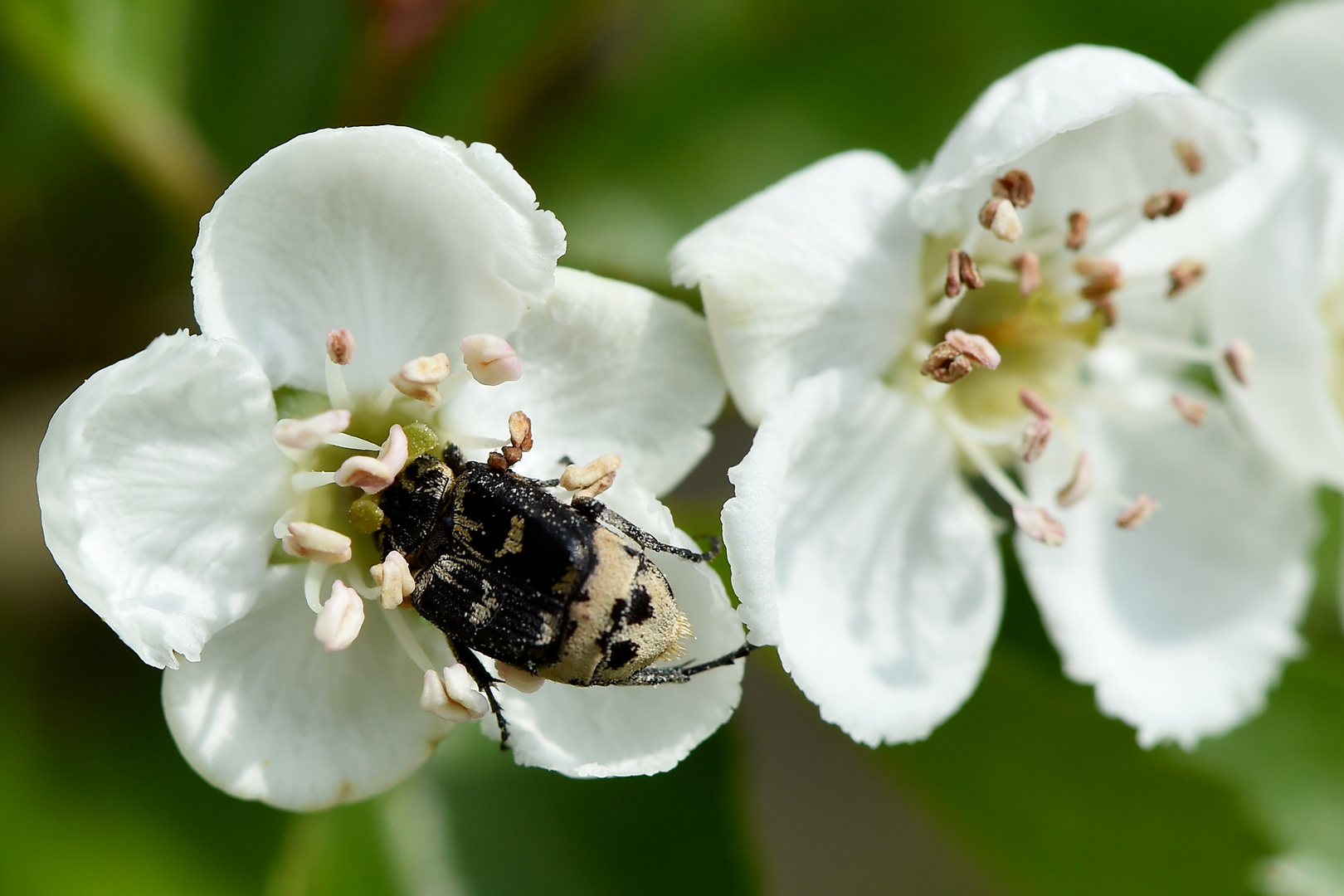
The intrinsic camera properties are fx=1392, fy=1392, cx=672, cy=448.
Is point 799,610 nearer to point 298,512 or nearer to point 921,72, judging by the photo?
point 298,512

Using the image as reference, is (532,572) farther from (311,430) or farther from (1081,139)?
(1081,139)

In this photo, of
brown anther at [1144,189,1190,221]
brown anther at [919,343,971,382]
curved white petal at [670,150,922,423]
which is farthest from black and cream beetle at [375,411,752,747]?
brown anther at [1144,189,1190,221]

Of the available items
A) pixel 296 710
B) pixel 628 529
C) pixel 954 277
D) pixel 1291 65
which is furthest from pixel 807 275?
pixel 1291 65

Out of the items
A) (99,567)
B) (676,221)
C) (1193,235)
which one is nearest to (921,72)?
(676,221)

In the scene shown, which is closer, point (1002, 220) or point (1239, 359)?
point (1002, 220)

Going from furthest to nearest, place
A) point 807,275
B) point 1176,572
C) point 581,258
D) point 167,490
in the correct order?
point 1176,572
point 581,258
point 807,275
point 167,490

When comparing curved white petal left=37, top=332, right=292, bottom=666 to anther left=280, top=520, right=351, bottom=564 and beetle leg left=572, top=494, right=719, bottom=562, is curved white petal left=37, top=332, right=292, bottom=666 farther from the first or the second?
beetle leg left=572, top=494, right=719, bottom=562
